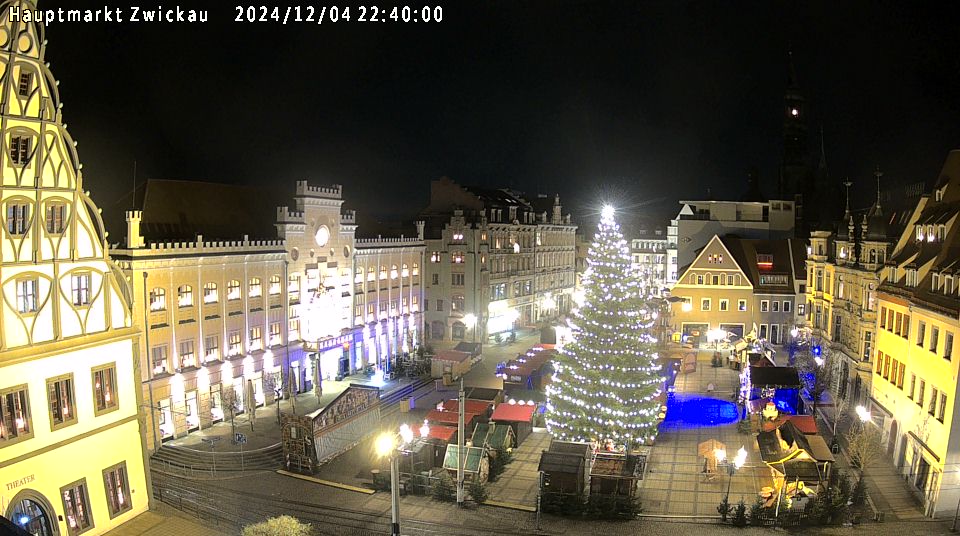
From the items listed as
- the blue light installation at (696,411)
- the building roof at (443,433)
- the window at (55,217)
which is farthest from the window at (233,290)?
the blue light installation at (696,411)

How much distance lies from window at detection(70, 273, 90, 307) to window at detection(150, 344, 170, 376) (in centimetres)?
1644

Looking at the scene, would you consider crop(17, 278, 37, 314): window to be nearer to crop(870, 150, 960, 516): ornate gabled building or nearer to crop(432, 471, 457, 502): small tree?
crop(432, 471, 457, 502): small tree

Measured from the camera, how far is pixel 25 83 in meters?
20.0

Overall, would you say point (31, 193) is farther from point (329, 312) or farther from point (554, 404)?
point (329, 312)

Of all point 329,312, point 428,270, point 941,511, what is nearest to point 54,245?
point 329,312

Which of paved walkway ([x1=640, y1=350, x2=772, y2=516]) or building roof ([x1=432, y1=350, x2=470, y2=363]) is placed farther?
building roof ([x1=432, y1=350, x2=470, y2=363])

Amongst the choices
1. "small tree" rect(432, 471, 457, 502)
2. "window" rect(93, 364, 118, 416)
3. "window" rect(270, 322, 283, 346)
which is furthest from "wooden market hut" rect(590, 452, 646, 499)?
"window" rect(270, 322, 283, 346)

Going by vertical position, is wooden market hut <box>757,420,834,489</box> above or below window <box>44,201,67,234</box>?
below

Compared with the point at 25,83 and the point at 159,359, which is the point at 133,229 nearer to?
the point at 159,359

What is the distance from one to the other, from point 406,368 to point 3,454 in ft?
122

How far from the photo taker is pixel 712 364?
58844mm

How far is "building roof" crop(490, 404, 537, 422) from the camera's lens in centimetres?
3856

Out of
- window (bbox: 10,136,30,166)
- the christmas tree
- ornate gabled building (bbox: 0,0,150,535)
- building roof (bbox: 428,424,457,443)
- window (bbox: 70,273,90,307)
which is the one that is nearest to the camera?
ornate gabled building (bbox: 0,0,150,535)

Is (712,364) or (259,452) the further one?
(712,364)
